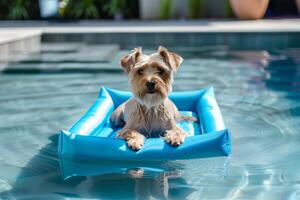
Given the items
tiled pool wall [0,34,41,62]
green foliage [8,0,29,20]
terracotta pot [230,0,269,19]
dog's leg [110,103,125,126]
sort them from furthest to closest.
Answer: green foliage [8,0,29,20], terracotta pot [230,0,269,19], tiled pool wall [0,34,41,62], dog's leg [110,103,125,126]

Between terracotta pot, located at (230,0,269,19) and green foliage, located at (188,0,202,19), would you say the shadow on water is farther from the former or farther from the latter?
green foliage, located at (188,0,202,19)

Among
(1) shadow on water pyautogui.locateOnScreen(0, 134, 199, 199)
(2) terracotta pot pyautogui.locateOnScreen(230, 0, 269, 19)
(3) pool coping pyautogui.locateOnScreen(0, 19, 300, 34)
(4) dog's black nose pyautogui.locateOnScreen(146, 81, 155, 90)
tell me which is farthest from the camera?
(2) terracotta pot pyautogui.locateOnScreen(230, 0, 269, 19)

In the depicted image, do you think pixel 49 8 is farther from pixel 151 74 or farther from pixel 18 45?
pixel 151 74

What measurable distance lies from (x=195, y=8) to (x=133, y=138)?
39.5 feet

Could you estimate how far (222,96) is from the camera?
7.84 meters

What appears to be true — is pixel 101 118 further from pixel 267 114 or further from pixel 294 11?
pixel 294 11

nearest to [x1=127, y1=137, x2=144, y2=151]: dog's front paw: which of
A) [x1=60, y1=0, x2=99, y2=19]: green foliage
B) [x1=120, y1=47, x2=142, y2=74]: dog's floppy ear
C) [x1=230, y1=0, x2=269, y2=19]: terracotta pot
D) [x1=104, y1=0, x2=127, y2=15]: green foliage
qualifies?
[x1=120, y1=47, x2=142, y2=74]: dog's floppy ear

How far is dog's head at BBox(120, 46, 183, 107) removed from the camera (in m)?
4.47

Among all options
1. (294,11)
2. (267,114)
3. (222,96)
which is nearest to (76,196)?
(267,114)

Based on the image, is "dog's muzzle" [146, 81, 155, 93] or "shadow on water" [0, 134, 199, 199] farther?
"dog's muzzle" [146, 81, 155, 93]

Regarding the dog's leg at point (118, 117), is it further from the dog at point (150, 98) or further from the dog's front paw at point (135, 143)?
the dog's front paw at point (135, 143)

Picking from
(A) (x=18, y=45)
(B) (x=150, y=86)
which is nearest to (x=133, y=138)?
(B) (x=150, y=86)

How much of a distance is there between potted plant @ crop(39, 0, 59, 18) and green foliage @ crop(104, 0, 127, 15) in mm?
1494

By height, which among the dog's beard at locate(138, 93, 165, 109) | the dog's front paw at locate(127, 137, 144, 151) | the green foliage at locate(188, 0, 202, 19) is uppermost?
the dog's beard at locate(138, 93, 165, 109)
